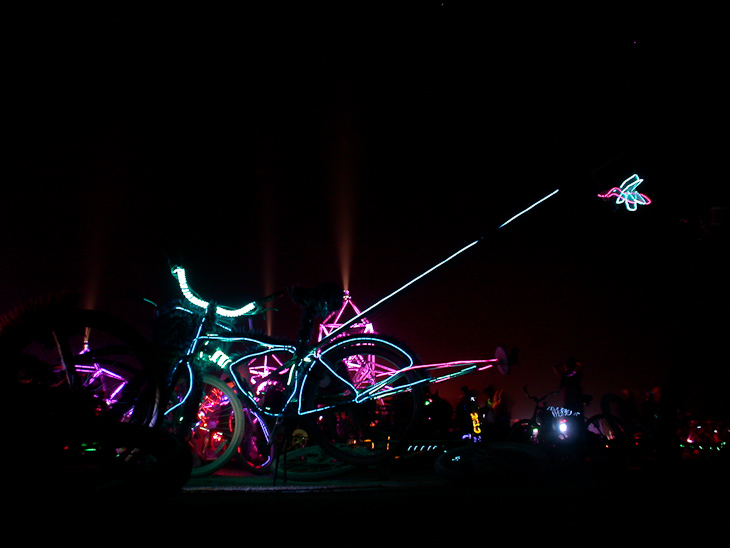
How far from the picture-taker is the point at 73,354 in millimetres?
2516

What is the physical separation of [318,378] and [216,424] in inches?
71.1

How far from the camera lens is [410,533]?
142 centimetres

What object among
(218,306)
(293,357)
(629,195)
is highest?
(629,195)

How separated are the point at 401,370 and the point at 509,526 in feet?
7.15

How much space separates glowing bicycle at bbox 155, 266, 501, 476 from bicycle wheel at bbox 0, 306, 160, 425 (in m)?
0.84

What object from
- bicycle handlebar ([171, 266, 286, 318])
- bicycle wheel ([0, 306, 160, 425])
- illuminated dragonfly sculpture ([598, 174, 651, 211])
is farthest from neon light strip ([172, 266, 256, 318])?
illuminated dragonfly sculpture ([598, 174, 651, 211])

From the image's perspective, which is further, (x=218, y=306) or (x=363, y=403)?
(x=218, y=306)

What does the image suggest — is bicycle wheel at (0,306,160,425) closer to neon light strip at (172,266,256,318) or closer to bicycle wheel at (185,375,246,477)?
neon light strip at (172,266,256,318)

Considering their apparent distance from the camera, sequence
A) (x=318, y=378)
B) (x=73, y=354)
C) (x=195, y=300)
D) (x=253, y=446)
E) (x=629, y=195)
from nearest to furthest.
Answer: (x=73, y=354)
(x=318, y=378)
(x=195, y=300)
(x=629, y=195)
(x=253, y=446)

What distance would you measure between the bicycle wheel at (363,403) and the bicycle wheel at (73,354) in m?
1.48

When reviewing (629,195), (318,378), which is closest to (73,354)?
(318,378)

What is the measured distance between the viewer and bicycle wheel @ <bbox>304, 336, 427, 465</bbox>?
3684 millimetres

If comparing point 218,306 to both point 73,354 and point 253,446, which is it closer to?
point 73,354

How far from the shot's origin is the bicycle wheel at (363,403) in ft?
12.1
